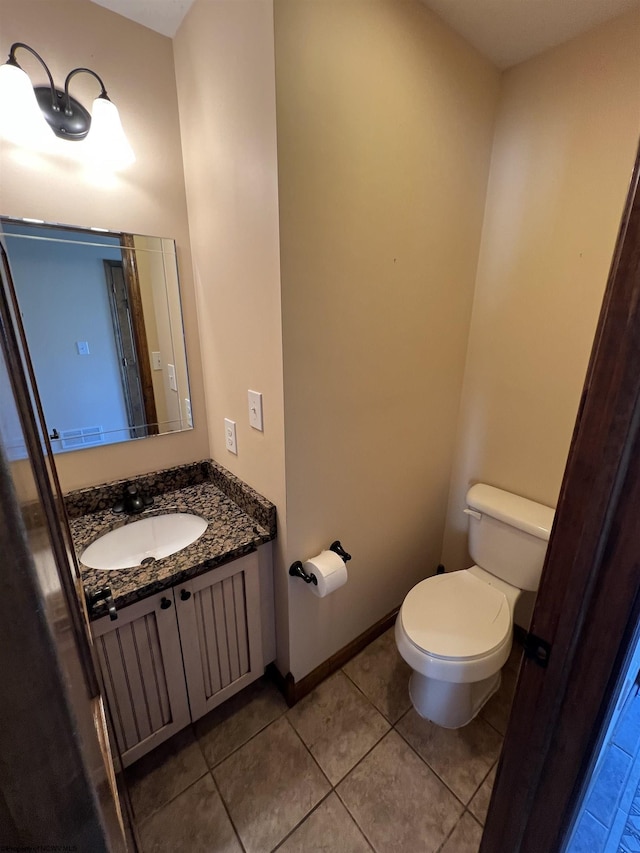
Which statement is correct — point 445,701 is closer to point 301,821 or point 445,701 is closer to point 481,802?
point 481,802

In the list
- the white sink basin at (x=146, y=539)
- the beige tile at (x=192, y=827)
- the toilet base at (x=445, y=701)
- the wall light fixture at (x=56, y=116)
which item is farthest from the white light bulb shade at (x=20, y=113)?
the toilet base at (x=445, y=701)

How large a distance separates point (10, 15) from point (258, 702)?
8.19ft

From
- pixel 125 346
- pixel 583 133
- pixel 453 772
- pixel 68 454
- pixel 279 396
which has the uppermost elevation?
pixel 583 133

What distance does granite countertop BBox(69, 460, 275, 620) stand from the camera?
1089mm

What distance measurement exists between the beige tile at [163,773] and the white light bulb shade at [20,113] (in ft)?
6.97

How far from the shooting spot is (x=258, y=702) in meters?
1.53

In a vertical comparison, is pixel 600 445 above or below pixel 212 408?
above

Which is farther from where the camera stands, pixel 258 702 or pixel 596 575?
pixel 258 702

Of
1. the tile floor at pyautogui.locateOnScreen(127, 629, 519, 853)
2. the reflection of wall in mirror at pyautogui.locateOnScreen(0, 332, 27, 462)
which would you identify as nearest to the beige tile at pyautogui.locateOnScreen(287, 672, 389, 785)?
the tile floor at pyautogui.locateOnScreen(127, 629, 519, 853)

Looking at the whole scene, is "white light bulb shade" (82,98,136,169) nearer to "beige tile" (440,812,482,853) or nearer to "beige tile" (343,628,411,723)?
"beige tile" (343,628,411,723)

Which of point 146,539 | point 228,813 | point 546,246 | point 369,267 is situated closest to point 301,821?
point 228,813

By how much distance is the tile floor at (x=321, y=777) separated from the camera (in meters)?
1.14

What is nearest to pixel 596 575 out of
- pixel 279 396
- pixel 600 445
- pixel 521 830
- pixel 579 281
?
pixel 600 445

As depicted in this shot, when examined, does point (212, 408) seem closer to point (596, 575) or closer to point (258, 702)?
point (258, 702)
